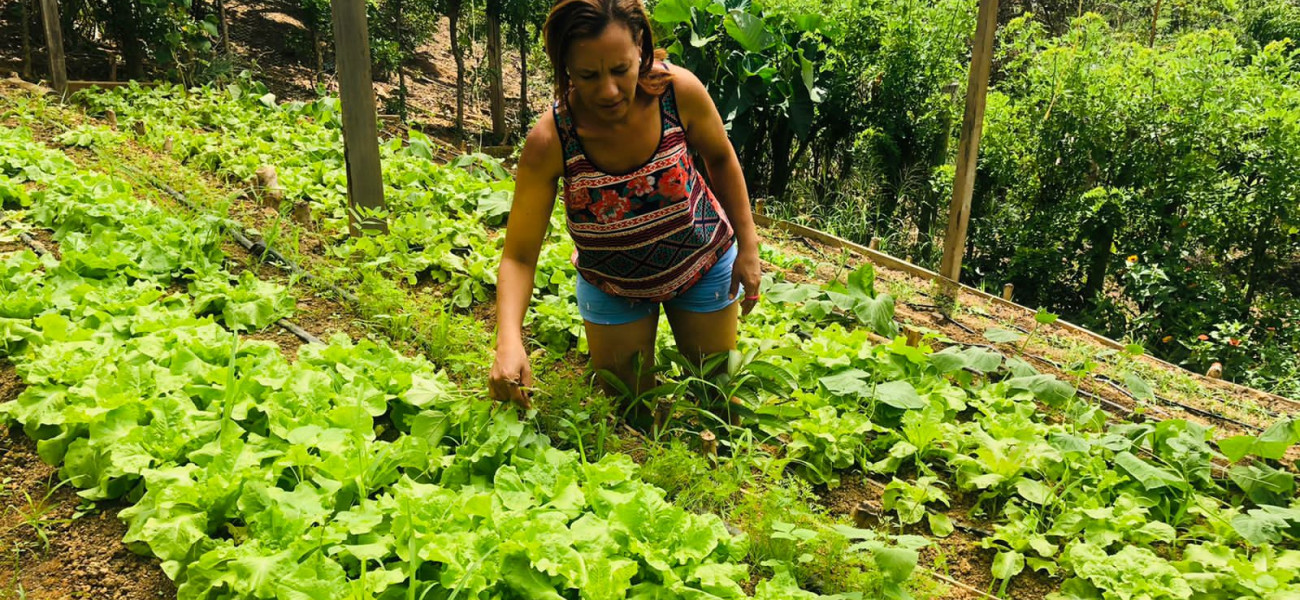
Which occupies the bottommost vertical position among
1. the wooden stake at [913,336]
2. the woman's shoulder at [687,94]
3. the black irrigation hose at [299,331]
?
the wooden stake at [913,336]

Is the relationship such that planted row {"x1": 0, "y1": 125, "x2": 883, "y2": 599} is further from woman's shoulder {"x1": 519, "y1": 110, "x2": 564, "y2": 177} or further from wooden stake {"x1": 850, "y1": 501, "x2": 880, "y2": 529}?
woman's shoulder {"x1": 519, "y1": 110, "x2": 564, "y2": 177}

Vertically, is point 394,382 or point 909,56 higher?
point 909,56

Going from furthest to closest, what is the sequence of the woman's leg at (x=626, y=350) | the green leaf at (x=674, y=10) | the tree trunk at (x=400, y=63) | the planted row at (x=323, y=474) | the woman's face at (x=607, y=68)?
the tree trunk at (x=400, y=63)
the green leaf at (x=674, y=10)
the woman's leg at (x=626, y=350)
the woman's face at (x=607, y=68)
the planted row at (x=323, y=474)

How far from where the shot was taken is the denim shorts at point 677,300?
2.63 meters

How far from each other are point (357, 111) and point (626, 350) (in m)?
1.79

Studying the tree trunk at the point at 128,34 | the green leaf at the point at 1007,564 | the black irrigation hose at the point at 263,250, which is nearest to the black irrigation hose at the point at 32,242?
the black irrigation hose at the point at 263,250

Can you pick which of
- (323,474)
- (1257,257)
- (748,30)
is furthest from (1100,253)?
(323,474)

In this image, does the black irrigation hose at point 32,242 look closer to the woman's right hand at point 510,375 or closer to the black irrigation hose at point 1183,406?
the woman's right hand at point 510,375

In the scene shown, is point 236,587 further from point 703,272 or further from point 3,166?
point 3,166

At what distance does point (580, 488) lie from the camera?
2146mm

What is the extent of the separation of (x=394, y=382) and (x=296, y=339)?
73cm

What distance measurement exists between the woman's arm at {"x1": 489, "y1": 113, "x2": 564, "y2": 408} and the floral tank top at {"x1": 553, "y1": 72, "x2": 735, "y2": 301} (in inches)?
1.8

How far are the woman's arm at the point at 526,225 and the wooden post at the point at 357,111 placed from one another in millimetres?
1616

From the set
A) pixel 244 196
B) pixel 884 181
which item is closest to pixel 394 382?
pixel 244 196
